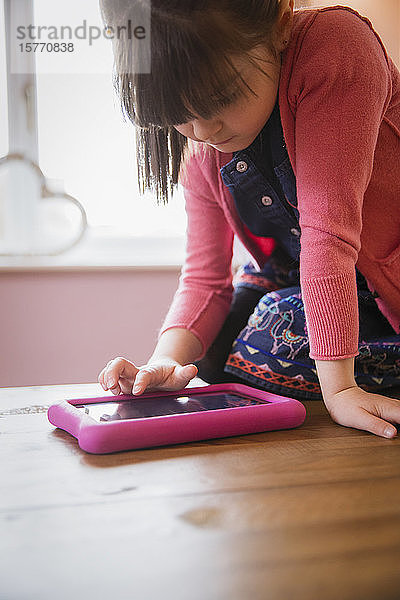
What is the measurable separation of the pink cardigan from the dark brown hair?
0.25 feet

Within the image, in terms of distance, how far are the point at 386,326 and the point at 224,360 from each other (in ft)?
0.86

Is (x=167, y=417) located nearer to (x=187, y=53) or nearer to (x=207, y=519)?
(x=207, y=519)

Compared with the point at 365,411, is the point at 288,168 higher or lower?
higher

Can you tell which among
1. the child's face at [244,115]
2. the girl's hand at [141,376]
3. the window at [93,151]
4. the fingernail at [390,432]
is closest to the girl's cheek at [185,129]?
the child's face at [244,115]

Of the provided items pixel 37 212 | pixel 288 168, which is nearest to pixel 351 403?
pixel 288 168

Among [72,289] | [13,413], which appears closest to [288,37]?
[13,413]

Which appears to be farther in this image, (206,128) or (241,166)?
(241,166)

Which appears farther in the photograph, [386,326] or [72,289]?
[72,289]

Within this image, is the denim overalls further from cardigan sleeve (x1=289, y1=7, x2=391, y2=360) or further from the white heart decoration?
the white heart decoration

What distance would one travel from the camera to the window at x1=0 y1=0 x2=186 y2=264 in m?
1.74

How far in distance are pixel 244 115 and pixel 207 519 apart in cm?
49

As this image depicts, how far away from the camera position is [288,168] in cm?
90

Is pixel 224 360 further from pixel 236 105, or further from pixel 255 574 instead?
pixel 255 574

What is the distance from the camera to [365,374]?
98cm
